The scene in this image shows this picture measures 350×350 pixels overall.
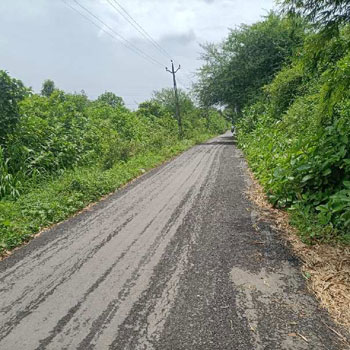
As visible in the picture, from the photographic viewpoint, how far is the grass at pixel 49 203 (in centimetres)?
444

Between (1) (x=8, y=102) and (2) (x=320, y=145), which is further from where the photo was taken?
(1) (x=8, y=102)

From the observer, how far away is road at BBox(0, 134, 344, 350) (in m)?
2.19

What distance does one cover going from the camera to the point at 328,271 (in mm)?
3057

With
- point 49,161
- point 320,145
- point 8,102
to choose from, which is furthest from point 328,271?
point 8,102

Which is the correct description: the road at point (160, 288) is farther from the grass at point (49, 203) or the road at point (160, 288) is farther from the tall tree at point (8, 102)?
the tall tree at point (8, 102)

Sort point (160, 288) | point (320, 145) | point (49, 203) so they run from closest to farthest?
point (160, 288), point (320, 145), point (49, 203)

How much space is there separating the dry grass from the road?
12 centimetres

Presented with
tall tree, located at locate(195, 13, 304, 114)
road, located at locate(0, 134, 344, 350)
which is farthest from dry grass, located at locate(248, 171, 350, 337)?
tall tree, located at locate(195, 13, 304, 114)

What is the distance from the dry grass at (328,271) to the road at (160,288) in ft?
0.39

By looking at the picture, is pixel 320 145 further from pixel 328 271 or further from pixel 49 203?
pixel 49 203

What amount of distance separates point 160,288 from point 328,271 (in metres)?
1.84

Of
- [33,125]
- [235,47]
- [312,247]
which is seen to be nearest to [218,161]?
[33,125]

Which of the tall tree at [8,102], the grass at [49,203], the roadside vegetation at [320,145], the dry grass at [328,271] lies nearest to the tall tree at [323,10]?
the roadside vegetation at [320,145]

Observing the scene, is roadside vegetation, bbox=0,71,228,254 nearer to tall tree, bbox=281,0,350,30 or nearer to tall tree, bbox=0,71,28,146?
tall tree, bbox=0,71,28,146
